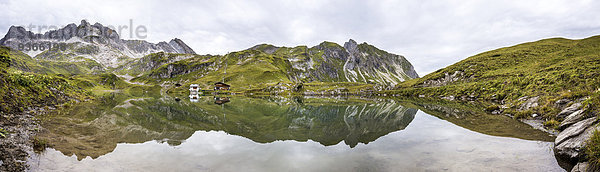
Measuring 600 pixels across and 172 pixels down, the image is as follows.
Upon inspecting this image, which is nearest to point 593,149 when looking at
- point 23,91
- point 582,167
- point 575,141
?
point 582,167

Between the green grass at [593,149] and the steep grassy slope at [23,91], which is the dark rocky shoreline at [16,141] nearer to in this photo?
the steep grassy slope at [23,91]

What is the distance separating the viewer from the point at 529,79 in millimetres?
40938

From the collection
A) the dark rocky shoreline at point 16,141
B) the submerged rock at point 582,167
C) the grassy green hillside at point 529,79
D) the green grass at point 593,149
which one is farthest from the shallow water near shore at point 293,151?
the grassy green hillside at point 529,79

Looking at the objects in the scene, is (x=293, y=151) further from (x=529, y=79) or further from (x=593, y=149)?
(x=529, y=79)

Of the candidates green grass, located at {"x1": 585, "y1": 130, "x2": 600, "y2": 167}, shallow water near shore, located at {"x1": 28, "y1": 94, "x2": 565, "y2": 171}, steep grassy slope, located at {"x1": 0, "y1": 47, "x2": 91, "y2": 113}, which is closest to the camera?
green grass, located at {"x1": 585, "y1": 130, "x2": 600, "y2": 167}

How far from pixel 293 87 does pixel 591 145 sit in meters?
148

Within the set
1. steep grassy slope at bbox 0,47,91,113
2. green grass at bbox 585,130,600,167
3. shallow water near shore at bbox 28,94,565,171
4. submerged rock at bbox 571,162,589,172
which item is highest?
steep grassy slope at bbox 0,47,91,113

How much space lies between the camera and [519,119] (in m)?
23.5

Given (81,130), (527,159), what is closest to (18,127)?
(81,130)

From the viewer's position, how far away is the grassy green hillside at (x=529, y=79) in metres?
23.9

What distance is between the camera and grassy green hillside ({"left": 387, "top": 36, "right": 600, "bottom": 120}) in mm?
23920

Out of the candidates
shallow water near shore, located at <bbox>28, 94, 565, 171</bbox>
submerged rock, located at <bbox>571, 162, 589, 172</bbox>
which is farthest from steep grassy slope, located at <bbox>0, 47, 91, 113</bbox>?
submerged rock, located at <bbox>571, 162, 589, 172</bbox>

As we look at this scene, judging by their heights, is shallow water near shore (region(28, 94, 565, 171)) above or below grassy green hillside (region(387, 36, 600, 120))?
below

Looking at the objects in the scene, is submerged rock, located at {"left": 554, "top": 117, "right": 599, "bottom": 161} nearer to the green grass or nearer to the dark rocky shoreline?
the green grass
